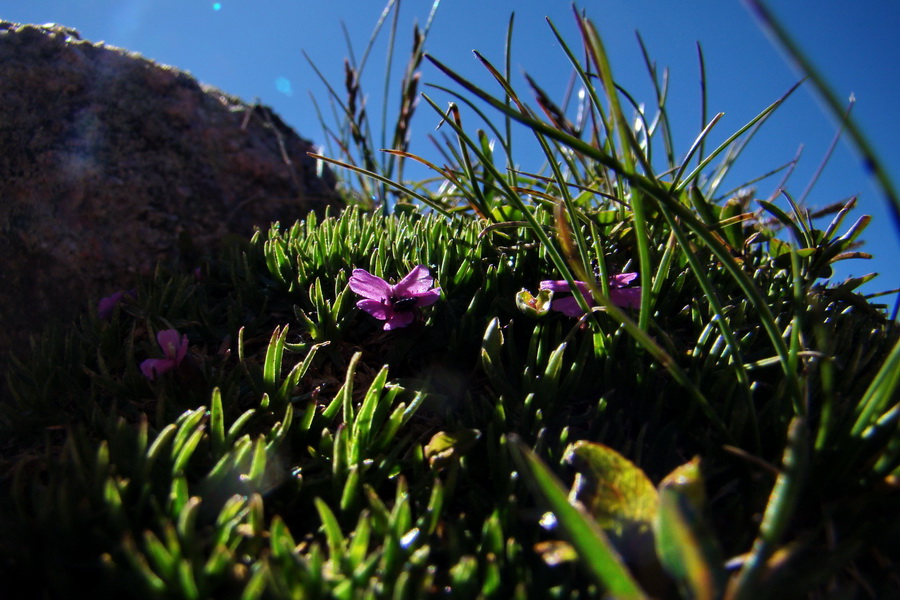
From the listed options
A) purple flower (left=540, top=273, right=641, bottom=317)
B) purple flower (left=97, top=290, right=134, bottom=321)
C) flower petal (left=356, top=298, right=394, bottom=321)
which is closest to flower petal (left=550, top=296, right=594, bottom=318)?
purple flower (left=540, top=273, right=641, bottom=317)

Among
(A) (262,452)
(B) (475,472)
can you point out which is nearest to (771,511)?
(B) (475,472)

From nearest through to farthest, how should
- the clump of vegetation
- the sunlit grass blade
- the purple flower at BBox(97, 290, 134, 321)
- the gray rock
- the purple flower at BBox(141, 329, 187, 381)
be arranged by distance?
1. the sunlit grass blade
2. the clump of vegetation
3. the purple flower at BBox(141, 329, 187, 381)
4. the purple flower at BBox(97, 290, 134, 321)
5. the gray rock

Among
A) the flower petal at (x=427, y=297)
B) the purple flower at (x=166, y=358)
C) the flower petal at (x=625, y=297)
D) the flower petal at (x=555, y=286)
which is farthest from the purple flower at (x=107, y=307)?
the flower petal at (x=625, y=297)

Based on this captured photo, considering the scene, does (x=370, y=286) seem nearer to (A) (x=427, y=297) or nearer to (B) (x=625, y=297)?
(A) (x=427, y=297)

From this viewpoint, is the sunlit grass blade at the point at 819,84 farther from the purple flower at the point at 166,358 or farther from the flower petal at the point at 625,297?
the purple flower at the point at 166,358

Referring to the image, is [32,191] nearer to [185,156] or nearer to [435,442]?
[185,156]

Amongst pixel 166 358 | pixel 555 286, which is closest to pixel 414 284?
pixel 555 286

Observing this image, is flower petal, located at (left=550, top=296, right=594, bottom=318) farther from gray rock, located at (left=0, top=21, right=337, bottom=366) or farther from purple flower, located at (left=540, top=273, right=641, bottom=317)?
gray rock, located at (left=0, top=21, right=337, bottom=366)
